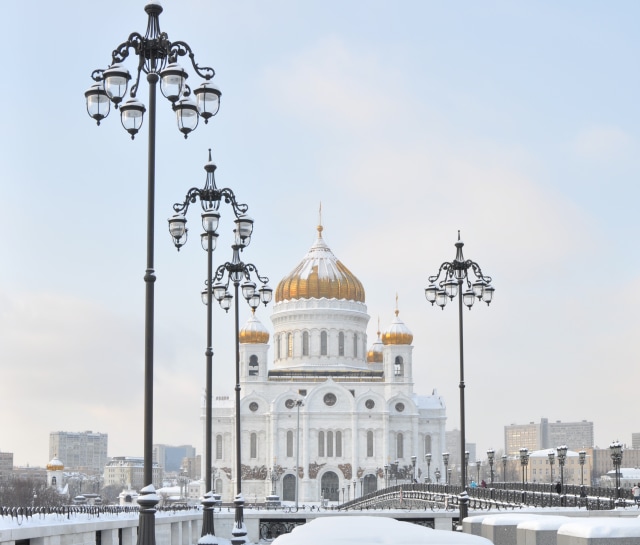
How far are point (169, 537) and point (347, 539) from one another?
22.7 metres

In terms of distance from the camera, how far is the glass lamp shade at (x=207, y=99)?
1546cm

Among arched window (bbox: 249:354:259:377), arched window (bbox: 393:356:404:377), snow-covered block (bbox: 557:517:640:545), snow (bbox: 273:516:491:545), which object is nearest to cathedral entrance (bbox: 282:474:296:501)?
arched window (bbox: 249:354:259:377)

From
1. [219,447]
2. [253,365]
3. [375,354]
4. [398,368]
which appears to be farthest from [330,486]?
[375,354]

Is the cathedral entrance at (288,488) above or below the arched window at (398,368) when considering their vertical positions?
below

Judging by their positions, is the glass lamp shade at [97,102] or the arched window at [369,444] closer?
the glass lamp shade at [97,102]

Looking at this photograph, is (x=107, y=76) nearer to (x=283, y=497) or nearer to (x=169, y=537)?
(x=169, y=537)

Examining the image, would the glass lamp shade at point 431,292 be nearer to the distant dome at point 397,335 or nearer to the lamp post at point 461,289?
the lamp post at point 461,289

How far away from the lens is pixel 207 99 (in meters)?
15.5

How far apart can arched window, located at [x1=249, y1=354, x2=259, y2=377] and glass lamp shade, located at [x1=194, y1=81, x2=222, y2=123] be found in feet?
278

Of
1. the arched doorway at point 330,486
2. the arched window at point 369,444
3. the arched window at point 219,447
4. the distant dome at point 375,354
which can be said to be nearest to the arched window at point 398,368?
the arched window at point 369,444

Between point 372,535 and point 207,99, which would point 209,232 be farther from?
point 372,535

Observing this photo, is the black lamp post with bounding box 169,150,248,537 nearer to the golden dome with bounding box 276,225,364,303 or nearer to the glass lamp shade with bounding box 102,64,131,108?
the glass lamp shade with bounding box 102,64,131,108

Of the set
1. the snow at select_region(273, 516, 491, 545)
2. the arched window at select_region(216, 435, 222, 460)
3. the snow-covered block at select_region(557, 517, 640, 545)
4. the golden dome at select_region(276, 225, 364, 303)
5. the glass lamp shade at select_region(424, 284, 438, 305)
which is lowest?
the arched window at select_region(216, 435, 222, 460)

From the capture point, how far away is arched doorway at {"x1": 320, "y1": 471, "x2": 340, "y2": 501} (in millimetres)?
95312
